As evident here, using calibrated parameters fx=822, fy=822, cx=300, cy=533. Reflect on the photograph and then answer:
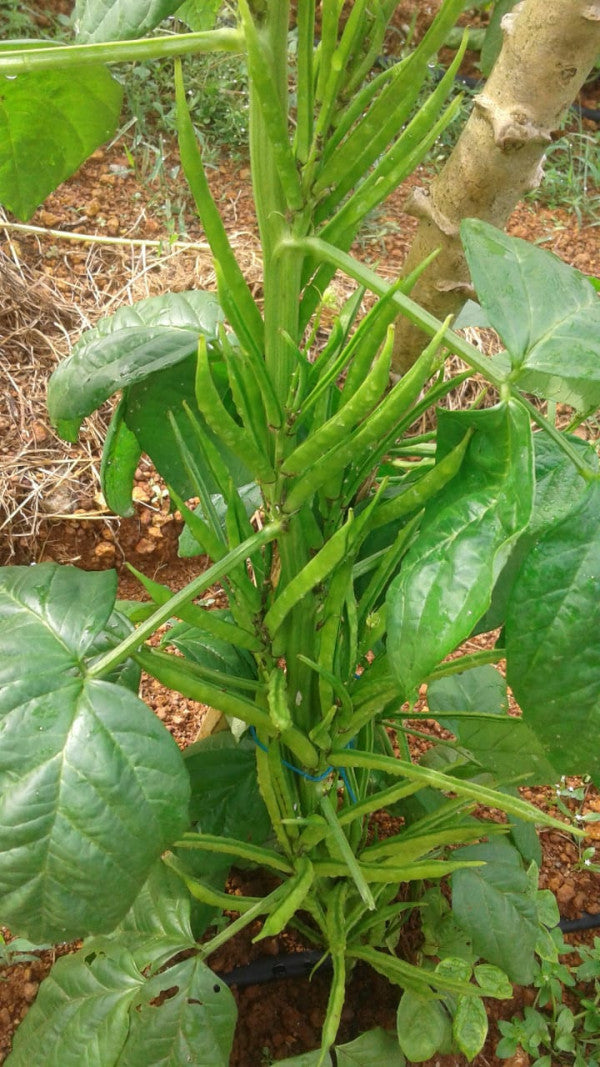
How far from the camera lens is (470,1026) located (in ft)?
3.00

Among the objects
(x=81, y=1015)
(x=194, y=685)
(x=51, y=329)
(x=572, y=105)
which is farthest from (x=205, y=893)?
(x=572, y=105)

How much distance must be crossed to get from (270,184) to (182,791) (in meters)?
0.41

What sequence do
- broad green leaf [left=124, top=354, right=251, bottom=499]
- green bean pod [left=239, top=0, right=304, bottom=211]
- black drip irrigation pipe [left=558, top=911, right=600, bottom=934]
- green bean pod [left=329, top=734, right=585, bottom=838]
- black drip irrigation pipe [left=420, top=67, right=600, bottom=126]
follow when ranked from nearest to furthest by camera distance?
green bean pod [left=239, top=0, right=304, bottom=211]
green bean pod [left=329, top=734, right=585, bottom=838]
broad green leaf [left=124, top=354, right=251, bottom=499]
black drip irrigation pipe [left=558, top=911, right=600, bottom=934]
black drip irrigation pipe [left=420, top=67, right=600, bottom=126]

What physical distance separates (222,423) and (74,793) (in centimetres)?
26

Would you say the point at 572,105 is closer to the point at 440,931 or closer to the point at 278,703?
the point at 440,931

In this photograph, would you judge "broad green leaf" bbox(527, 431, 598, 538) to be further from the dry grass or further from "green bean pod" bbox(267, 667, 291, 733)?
the dry grass

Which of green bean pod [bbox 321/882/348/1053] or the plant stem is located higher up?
the plant stem

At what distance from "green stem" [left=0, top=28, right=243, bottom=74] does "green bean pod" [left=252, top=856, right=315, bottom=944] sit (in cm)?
61

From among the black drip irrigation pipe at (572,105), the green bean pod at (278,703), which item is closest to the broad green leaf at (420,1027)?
the green bean pod at (278,703)

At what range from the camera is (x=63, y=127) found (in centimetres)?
67

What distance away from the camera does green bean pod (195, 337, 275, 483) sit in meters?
0.49

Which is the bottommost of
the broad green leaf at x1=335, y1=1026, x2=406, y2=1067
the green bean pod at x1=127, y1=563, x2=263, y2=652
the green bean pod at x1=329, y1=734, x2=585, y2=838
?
the broad green leaf at x1=335, y1=1026, x2=406, y2=1067

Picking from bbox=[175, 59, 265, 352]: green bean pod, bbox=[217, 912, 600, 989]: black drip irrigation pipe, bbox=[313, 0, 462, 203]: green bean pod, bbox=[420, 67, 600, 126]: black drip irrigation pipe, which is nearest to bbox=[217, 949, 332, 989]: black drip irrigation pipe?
bbox=[217, 912, 600, 989]: black drip irrigation pipe

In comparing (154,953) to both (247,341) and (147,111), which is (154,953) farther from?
(147,111)
